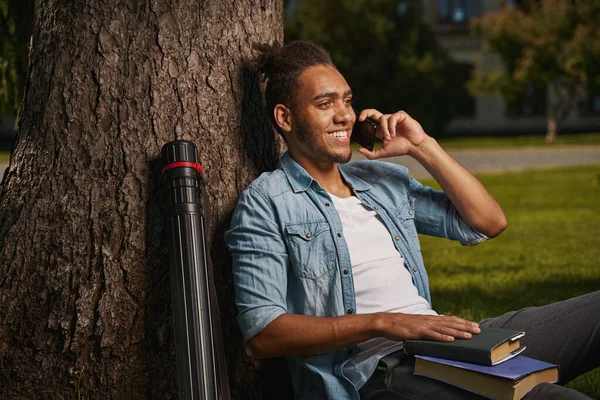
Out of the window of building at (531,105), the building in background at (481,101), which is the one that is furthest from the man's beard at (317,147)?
the window of building at (531,105)

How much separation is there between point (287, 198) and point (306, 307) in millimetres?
404

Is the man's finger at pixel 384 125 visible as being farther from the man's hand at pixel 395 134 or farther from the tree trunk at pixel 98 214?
the tree trunk at pixel 98 214

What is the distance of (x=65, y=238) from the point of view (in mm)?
3469

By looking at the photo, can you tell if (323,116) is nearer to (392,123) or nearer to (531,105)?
(392,123)

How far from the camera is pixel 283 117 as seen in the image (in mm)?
3561

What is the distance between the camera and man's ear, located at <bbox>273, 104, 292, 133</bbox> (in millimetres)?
3547

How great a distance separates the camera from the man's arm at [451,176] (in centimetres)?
361

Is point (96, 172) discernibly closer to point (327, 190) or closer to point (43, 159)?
point (43, 159)

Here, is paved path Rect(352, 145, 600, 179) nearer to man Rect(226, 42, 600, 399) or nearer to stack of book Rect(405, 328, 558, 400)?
man Rect(226, 42, 600, 399)

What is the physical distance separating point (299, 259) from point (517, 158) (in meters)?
17.9

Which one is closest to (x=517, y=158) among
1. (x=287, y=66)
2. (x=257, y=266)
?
(x=287, y=66)

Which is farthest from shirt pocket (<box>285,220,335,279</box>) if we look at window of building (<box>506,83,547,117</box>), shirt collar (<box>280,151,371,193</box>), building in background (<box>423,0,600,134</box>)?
window of building (<box>506,83,547,117</box>)

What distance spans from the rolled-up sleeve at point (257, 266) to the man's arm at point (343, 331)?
2.0 inches

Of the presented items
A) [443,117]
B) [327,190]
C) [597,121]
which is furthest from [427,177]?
[597,121]
